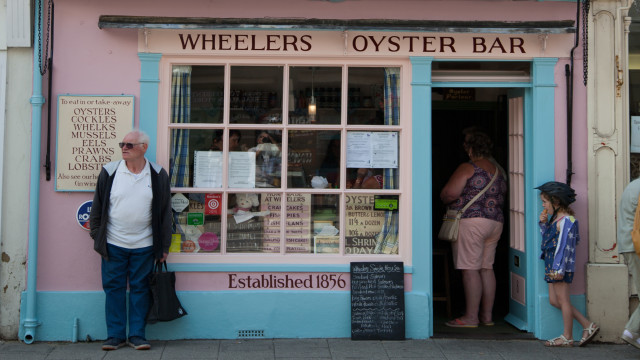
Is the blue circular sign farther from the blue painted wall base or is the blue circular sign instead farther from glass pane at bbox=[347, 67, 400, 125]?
glass pane at bbox=[347, 67, 400, 125]

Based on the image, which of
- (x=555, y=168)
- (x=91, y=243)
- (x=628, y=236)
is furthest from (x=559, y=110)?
(x=91, y=243)

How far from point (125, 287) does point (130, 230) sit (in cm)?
54

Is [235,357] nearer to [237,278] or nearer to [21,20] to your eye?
[237,278]

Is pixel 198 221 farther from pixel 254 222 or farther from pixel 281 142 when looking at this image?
pixel 281 142

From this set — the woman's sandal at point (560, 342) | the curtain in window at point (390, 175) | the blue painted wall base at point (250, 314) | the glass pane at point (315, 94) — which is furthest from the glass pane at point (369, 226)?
the woman's sandal at point (560, 342)

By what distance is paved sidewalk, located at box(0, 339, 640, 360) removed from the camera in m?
5.79

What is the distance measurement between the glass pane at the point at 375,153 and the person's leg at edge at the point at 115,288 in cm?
224

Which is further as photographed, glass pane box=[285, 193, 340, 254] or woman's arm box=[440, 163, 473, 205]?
woman's arm box=[440, 163, 473, 205]

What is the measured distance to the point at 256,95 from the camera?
6453 millimetres

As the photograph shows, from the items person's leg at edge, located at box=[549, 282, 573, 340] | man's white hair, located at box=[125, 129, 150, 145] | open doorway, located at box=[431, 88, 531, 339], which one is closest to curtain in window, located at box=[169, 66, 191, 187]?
man's white hair, located at box=[125, 129, 150, 145]

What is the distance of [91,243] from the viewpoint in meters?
6.22

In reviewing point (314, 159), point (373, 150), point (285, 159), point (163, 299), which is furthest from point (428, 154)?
point (163, 299)

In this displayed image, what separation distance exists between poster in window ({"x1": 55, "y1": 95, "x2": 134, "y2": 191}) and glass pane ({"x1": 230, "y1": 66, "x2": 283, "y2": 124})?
98 cm

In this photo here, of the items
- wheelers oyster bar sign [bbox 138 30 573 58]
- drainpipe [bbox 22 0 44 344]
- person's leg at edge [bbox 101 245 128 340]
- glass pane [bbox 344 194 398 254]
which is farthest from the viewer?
glass pane [bbox 344 194 398 254]
